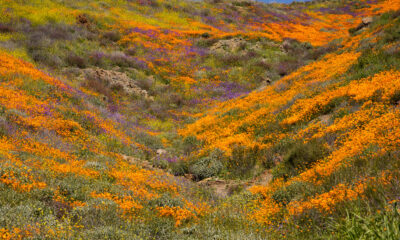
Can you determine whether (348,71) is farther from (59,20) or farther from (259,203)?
(59,20)

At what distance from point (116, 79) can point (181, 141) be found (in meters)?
9.19

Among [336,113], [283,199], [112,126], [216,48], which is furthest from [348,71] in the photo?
[216,48]

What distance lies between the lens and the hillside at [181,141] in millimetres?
5117

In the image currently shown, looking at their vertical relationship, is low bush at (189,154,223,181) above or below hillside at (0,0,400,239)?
below

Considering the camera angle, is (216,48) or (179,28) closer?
(216,48)

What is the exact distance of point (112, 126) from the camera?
44.8 ft

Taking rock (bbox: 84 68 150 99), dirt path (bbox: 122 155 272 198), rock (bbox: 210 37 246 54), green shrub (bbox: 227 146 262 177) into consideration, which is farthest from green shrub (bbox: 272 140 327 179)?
rock (bbox: 210 37 246 54)

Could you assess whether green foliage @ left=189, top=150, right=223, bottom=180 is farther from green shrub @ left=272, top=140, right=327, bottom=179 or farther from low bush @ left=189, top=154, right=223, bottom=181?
green shrub @ left=272, top=140, right=327, bottom=179

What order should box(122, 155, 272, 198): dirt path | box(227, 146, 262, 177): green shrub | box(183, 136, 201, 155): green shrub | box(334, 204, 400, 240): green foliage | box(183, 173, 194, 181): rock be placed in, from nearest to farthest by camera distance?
box(334, 204, 400, 240): green foliage
box(122, 155, 272, 198): dirt path
box(227, 146, 262, 177): green shrub
box(183, 173, 194, 181): rock
box(183, 136, 201, 155): green shrub

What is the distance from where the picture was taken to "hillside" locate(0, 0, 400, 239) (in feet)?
16.8

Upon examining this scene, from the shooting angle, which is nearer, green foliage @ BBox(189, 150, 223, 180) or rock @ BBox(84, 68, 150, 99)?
green foliage @ BBox(189, 150, 223, 180)

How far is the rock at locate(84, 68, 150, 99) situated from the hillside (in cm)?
12

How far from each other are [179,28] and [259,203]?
3385 centimetres

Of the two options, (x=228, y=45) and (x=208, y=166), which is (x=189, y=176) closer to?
(x=208, y=166)
